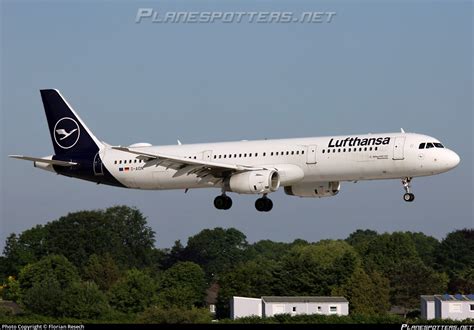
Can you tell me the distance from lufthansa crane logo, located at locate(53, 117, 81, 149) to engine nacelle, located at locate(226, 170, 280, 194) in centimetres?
1534

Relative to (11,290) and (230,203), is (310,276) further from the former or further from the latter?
(230,203)

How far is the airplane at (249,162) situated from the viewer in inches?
3275

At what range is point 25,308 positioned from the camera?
116 metres

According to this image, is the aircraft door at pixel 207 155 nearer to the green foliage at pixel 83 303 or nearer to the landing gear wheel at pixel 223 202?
the landing gear wheel at pixel 223 202

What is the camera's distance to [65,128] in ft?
322

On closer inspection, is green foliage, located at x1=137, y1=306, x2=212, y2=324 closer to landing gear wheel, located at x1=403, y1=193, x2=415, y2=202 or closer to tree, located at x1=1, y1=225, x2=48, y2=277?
landing gear wheel, located at x1=403, y1=193, x2=415, y2=202

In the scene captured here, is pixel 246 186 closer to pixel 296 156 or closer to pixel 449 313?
pixel 296 156

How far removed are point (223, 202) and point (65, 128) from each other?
14.4m

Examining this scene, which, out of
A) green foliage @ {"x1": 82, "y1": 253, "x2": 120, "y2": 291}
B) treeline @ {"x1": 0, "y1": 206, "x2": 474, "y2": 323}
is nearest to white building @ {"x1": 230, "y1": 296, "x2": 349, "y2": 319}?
treeline @ {"x1": 0, "y1": 206, "x2": 474, "y2": 323}

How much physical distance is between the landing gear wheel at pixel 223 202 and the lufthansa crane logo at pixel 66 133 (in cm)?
1244

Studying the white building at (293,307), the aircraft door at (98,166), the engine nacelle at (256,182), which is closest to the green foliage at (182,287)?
the white building at (293,307)

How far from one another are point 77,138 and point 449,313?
3294cm

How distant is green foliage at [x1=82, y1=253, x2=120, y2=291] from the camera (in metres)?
146

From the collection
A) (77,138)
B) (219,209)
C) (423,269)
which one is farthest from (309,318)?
(423,269)
